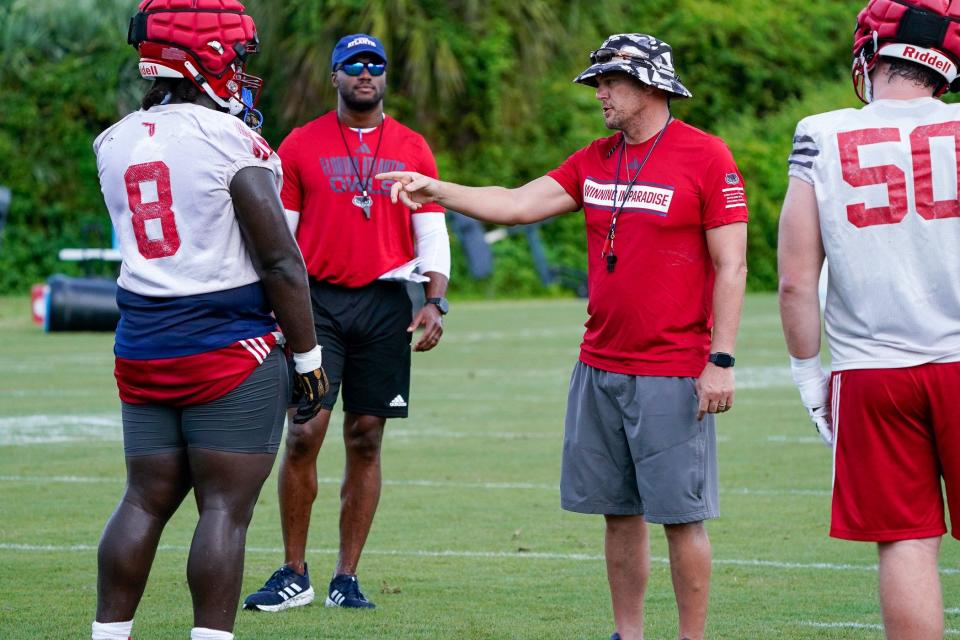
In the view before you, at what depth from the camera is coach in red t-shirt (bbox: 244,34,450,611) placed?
7.12 m

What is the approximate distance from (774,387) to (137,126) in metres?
11.6

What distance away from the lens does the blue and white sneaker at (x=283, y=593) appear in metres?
6.82

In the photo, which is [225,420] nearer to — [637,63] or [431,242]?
[637,63]

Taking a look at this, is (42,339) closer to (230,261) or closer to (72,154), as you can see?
(72,154)

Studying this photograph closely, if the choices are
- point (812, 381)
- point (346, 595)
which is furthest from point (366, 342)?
point (812, 381)

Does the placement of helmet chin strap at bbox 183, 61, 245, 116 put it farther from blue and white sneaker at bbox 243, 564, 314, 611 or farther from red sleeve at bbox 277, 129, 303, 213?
blue and white sneaker at bbox 243, 564, 314, 611

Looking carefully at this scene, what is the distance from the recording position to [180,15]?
5.05 metres

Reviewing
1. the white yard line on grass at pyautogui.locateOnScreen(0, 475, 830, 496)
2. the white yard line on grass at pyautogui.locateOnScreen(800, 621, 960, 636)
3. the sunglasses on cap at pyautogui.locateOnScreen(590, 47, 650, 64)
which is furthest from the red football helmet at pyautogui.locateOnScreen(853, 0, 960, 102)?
the white yard line on grass at pyautogui.locateOnScreen(0, 475, 830, 496)

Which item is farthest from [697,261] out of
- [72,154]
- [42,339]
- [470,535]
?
[72,154]

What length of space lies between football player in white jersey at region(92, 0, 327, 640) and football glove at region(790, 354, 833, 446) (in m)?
1.56

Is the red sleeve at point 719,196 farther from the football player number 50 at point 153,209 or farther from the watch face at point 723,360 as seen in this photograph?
the football player number 50 at point 153,209

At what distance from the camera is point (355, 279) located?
23.5 ft

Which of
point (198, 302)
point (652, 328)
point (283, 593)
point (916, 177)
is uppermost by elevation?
point (916, 177)

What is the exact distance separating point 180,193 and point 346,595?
2541mm
